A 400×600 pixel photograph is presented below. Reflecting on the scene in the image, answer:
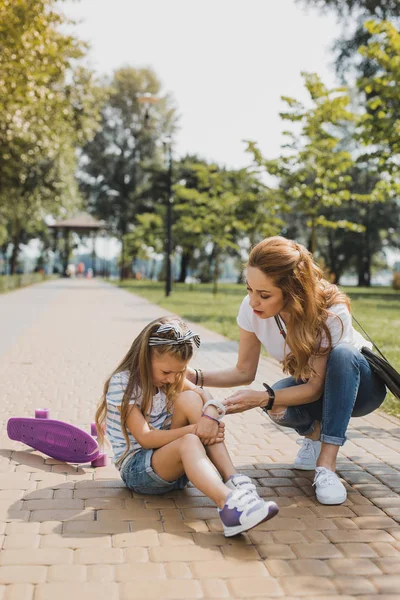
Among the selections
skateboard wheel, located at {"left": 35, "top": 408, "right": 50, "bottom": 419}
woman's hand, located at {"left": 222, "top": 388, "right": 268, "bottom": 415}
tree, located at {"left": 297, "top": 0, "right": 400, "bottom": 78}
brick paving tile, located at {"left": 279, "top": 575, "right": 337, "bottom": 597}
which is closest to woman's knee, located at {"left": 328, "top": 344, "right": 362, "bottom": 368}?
woman's hand, located at {"left": 222, "top": 388, "right": 268, "bottom": 415}

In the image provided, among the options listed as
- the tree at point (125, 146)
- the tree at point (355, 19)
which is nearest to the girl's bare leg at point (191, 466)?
the tree at point (355, 19)

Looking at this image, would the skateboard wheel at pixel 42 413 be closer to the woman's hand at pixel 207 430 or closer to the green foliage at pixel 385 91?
the woman's hand at pixel 207 430

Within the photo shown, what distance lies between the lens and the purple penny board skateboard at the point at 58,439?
4.38 metres

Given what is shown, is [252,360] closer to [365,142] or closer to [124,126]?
[365,142]

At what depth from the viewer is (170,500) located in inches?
149

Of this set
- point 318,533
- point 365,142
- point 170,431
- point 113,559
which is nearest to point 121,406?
point 170,431

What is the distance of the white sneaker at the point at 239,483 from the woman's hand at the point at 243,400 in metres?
0.38

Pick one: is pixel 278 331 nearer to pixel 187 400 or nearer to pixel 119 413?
pixel 187 400

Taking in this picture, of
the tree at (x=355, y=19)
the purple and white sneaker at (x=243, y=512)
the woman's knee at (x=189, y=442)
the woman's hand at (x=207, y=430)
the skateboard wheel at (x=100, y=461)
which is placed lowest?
the skateboard wheel at (x=100, y=461)

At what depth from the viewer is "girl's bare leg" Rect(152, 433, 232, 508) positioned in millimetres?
3270

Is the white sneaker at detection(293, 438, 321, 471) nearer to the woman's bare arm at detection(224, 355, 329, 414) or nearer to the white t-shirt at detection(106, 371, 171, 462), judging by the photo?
the woman's bare arm at detection(224, 355, 329, 414)

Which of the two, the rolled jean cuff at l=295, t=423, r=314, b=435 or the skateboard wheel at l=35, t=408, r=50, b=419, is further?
the skateboard wheel at l=35, t=408, r=50, b=419

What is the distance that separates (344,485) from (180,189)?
2456 cm

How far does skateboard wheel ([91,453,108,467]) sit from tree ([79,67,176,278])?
5137 cm
